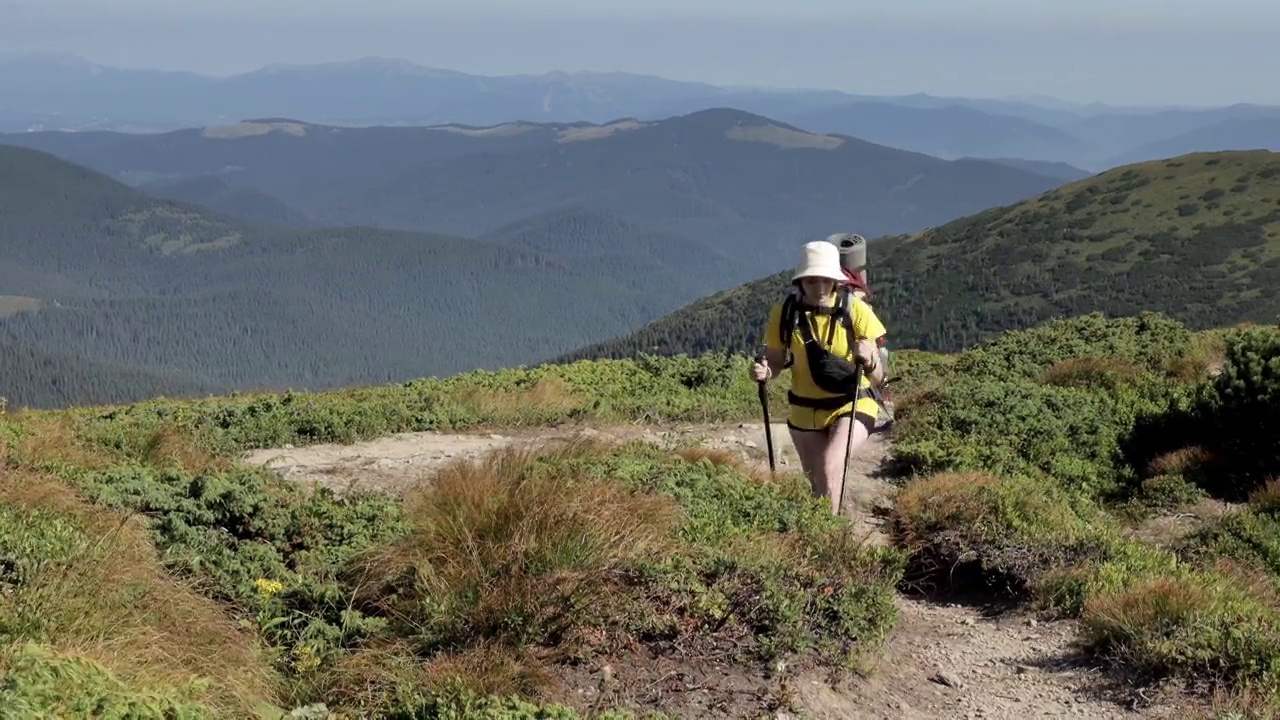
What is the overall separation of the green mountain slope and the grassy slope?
110 metres

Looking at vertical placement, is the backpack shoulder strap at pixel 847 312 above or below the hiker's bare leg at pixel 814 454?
above

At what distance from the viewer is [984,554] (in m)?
7.10

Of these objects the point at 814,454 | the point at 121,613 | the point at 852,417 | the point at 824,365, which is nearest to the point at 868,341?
the point at 824,365

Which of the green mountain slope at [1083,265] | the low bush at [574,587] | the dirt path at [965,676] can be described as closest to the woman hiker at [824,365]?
the dirt path at [965,676]

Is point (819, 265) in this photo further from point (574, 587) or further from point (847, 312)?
point (574, 587)

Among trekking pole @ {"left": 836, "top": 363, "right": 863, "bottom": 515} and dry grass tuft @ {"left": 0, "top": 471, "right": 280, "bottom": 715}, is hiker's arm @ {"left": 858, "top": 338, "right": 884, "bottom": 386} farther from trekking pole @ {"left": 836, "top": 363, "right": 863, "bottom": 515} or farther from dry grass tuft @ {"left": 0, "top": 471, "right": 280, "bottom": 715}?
dry grass tuft @ {"left": 0, "top": 471, "right": 280, "bottom": 715}

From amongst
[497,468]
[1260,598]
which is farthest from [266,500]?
[1260,598]

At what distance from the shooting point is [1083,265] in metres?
138

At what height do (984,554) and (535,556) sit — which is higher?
(535,556)

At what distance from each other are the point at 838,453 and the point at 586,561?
9.81ft

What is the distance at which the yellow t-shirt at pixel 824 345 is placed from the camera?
7.22 m

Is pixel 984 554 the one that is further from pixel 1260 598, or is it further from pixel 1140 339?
pixel 1140 339

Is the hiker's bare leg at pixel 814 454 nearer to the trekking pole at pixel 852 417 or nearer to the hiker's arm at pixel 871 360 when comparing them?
the trekking pole at pixel 852 417

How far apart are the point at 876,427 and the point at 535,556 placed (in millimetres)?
3718
